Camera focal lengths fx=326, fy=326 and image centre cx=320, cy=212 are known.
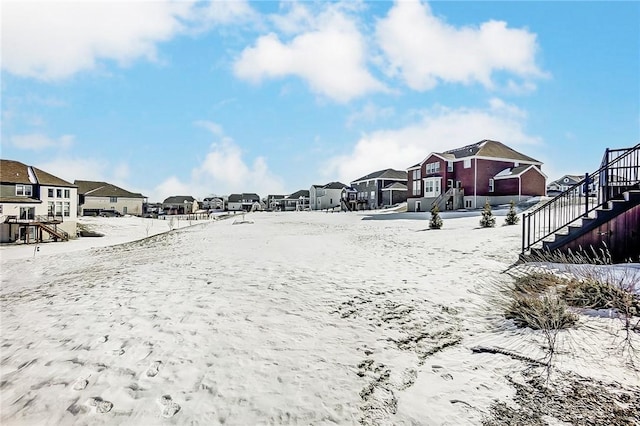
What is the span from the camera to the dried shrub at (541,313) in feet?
18.0

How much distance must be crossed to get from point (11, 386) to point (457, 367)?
5.82m

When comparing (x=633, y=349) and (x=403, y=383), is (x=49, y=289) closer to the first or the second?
(x=403, y=383)

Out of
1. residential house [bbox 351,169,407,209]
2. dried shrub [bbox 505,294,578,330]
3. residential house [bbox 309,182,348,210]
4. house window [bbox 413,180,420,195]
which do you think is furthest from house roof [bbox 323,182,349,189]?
dried shrub [bbox 505,294,578,330]

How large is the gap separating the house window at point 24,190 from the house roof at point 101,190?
3548 cm

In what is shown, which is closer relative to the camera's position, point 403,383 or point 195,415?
point 195,415

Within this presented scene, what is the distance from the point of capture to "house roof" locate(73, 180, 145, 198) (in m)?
73.1

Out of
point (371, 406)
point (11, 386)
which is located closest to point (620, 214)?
point (371, 406)

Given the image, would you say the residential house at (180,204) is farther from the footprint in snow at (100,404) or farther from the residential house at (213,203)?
the footprint in snow at (100,404)

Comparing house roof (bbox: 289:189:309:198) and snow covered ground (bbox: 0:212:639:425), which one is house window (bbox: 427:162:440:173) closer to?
Answer: snow covered ground (bbox: 0:212:639:425)

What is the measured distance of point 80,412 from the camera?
11.8 ft

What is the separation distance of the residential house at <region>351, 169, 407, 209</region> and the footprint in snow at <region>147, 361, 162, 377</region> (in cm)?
5881

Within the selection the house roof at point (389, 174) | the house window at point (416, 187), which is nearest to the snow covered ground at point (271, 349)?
the house window at point (416, 187)

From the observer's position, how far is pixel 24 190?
3903 centimetres

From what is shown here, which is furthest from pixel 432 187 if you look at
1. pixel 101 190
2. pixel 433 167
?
pixel 101 190
